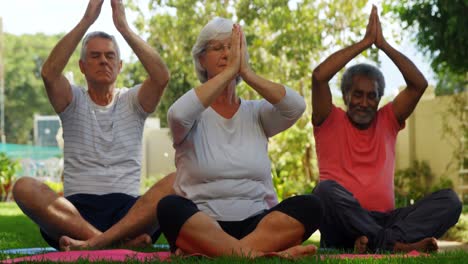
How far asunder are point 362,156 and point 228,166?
116cm

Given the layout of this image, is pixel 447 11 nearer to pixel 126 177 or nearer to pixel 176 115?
pixel 126 177

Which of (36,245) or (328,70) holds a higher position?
(328,70)

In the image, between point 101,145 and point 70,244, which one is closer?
point 70,244

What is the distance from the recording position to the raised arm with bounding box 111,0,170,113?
4.94 metres

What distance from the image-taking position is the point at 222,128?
428 centimetres

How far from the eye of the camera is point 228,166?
13.7ft

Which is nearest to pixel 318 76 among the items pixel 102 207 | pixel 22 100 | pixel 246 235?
pixel 246 235

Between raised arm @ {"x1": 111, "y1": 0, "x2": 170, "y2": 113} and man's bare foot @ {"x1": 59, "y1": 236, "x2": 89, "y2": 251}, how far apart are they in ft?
3.08

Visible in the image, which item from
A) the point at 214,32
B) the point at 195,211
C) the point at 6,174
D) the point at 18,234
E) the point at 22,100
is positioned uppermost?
the point at 214,32

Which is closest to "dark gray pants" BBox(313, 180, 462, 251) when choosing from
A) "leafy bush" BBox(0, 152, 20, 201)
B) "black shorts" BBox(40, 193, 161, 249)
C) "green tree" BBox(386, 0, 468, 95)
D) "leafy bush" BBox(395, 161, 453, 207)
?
"black shorts" BBox(40, 193, 161, 249)

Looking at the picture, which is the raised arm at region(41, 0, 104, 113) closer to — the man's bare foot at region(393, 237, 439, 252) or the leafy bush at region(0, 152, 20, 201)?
the man's bare foot at region(393, 237, 439, 252)

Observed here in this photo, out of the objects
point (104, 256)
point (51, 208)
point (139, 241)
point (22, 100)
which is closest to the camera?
point (104, 256)

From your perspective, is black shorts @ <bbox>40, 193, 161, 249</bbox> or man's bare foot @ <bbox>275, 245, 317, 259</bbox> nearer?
man's bare foot @ <bbox>275, 245, 317, 259</bbox>

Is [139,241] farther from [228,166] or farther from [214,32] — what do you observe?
[214,32]
